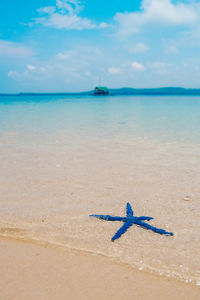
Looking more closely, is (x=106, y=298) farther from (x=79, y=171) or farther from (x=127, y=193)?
(x=79, y=171)

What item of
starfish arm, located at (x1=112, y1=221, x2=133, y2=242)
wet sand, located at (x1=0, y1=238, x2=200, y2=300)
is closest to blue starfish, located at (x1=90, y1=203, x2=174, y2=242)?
starfish arm, located at (x1=112, y1=221, x2=133, y2=242)

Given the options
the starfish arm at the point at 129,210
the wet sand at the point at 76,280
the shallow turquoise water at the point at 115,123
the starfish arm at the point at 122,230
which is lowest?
the wet sand at the point at 76,280

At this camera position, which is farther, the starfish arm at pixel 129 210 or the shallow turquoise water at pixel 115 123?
the shallow turquoise water at pixel 115 123

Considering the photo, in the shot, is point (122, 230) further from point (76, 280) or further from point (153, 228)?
point (76, 280)

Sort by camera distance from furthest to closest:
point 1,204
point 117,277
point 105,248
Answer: point 1,204 → point 105,248 → point 117,277

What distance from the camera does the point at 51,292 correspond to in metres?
2.47

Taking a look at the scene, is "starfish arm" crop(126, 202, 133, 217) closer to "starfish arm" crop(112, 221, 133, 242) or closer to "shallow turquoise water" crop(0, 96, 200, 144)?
"starfish arm" crop(112, 221, 133, 242)

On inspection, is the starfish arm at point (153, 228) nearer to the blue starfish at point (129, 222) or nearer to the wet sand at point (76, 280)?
the blue starfish at point (129, 222)

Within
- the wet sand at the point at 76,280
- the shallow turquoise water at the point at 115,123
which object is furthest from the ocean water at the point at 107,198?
the shallow turquoise water at the point at 115,123

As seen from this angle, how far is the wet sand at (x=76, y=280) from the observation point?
2.45 meters

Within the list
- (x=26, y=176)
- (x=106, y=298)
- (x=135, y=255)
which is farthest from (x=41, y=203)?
(x=106, y=298)

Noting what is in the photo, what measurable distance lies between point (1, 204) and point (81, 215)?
61.6 inches

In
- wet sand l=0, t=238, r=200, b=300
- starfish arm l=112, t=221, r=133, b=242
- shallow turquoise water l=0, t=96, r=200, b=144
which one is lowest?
wet sand l=0, t=238, r=200, b=300

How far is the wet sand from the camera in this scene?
8.02 feet
